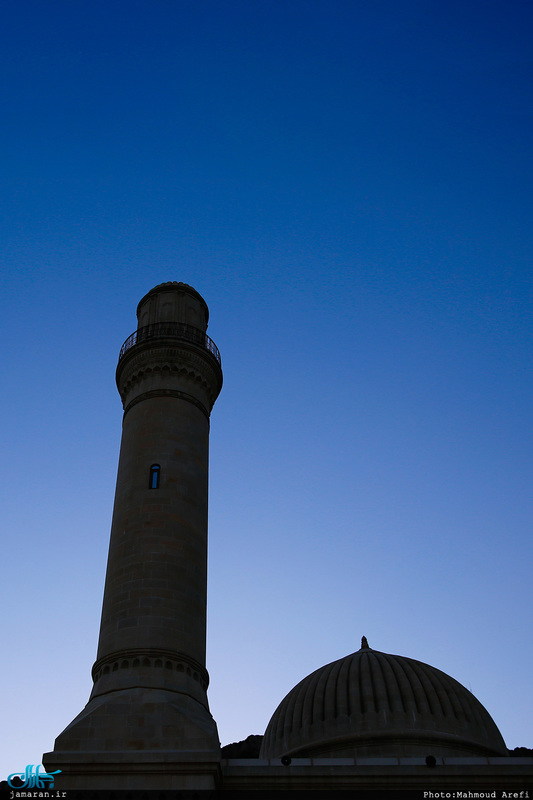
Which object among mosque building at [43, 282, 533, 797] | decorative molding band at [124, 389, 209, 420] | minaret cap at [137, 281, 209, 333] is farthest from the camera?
minaret cap at [137, 281, 209, 333]

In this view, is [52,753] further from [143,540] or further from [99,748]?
[143,540]

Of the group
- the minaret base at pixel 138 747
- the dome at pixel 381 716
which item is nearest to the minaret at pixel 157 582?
the minaret base at pixel 138 747

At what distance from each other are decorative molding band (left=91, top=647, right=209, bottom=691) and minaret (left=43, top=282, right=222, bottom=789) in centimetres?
3

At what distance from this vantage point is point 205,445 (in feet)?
77.3

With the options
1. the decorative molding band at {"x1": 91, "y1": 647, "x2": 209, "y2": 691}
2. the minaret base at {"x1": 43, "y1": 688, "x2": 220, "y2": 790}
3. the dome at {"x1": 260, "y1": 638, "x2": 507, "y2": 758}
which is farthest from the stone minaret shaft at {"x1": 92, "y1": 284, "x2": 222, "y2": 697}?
the dome at {"x1": 260, "y1": 638, "x2": 507, "y2": 758}

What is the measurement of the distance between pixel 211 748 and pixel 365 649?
13.2 m

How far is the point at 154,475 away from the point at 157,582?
11.0ft

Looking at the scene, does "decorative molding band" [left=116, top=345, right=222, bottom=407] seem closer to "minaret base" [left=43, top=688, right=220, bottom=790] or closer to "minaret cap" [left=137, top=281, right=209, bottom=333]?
"minaret cap" [left=137, top=281, right=209, bottom=333]

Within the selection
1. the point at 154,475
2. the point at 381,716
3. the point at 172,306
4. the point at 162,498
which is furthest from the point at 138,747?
the point at 172,306

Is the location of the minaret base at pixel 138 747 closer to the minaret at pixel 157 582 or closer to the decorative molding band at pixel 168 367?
the minaret at pixel 157 582

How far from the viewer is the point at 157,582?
19.7m

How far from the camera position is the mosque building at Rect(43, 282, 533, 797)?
1722cm

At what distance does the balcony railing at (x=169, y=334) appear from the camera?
24.6 m

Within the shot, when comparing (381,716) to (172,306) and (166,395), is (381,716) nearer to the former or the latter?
(166,395)
